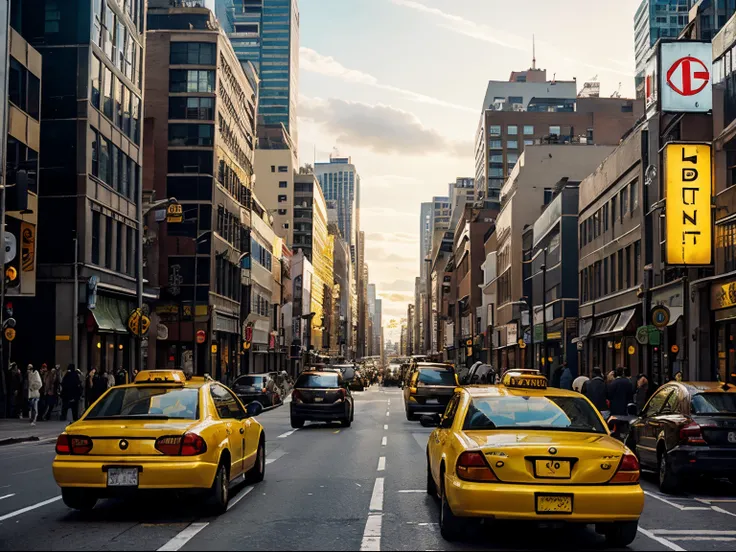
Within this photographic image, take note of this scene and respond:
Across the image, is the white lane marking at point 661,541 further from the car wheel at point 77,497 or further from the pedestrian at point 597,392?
the pedestrian at point 597,392

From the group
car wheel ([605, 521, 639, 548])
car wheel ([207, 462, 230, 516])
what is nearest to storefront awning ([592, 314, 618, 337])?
car wheel ([207, 462, 230, 516])

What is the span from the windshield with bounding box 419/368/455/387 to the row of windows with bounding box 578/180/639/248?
1456cm

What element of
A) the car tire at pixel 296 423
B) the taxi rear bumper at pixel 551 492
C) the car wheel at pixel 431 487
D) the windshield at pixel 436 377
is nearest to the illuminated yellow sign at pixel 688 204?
the windshield at pixel 436 377

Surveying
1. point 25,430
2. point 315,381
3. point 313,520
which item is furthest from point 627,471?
point 25,430

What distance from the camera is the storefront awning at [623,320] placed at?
142 ft

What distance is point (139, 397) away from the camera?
1218cm

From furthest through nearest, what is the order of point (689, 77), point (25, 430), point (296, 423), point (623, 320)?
point (623, 320) < point (689, 77) < point (296, 423) < point (25, 430)

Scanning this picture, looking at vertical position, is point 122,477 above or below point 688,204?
below

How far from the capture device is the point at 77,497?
36.8 ft

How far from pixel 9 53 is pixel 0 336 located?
34.5 feet

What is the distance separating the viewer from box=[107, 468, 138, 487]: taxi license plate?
10734 millimetres

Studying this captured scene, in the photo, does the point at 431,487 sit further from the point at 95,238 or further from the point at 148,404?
the point at 95,238

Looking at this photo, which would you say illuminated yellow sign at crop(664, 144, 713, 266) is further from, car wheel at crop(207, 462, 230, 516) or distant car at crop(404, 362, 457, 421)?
car wheel at crop(207, 462, 230, 516)

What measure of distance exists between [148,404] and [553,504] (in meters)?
5.41
